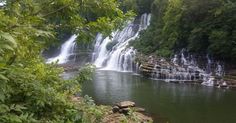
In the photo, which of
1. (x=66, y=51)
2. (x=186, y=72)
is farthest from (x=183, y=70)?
(x=66, y=51)

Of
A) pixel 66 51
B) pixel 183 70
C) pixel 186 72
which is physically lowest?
pixel 186 72

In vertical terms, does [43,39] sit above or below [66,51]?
below

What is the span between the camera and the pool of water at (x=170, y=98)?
18734 millimetres

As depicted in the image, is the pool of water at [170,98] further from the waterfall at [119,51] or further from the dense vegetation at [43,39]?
the dense vegetation at [43,39]

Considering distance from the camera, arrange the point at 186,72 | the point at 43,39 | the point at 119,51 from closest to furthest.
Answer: the point at 43,39
the point at 186,72
the point at 119,51

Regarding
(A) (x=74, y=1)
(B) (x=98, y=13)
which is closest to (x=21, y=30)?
(A) (x=74, y=1)

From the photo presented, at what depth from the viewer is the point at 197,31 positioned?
33.8 meters

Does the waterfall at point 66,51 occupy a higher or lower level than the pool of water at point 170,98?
higher

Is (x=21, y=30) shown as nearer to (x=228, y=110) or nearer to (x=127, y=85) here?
(x=228, y=110)

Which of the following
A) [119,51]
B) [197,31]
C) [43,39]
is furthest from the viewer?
[119,51]

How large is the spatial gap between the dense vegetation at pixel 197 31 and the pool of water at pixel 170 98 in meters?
5.67

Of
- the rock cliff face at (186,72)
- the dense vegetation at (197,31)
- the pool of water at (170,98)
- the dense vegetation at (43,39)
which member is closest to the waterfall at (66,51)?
the dense vegetation at (197,31)

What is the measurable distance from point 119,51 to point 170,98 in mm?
20348

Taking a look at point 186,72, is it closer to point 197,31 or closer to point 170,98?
point 197,31
